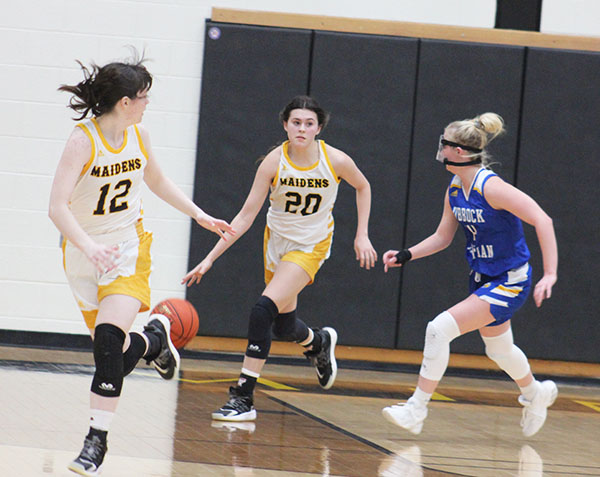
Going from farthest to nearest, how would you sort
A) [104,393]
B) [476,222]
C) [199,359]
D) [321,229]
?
[199,359] < [321,229] < [476,222] < [104,393]

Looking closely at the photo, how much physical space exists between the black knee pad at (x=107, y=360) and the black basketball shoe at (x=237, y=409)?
3.86 feet

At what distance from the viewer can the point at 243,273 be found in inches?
278

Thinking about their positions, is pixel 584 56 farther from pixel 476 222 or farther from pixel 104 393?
pixel 104 393

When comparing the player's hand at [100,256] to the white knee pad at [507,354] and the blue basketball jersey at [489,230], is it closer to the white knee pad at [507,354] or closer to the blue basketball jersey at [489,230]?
the blue basketball jersey at [489,230]

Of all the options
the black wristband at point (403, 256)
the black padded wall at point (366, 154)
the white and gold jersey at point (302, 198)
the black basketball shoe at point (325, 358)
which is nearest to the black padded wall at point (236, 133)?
the black padded wall at point (366, 154)

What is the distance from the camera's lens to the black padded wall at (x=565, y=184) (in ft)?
23.2

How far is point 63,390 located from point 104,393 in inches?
71.2

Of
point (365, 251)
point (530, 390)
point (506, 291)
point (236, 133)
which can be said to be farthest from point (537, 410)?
point (236, 133)

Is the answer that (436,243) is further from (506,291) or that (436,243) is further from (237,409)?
(237,409)

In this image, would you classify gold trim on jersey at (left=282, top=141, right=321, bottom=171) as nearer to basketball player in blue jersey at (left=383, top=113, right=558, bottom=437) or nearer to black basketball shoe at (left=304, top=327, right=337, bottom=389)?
basketball player in blue jersey at (left=383, top=113, right=558, bottom=437)

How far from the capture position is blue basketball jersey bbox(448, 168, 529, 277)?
14.9ft

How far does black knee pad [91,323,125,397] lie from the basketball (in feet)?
4.16

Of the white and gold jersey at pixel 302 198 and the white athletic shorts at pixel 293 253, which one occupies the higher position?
the white and gold jersey at pixel 302 198

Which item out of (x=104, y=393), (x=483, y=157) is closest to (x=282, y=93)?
(x=483, y=157)
